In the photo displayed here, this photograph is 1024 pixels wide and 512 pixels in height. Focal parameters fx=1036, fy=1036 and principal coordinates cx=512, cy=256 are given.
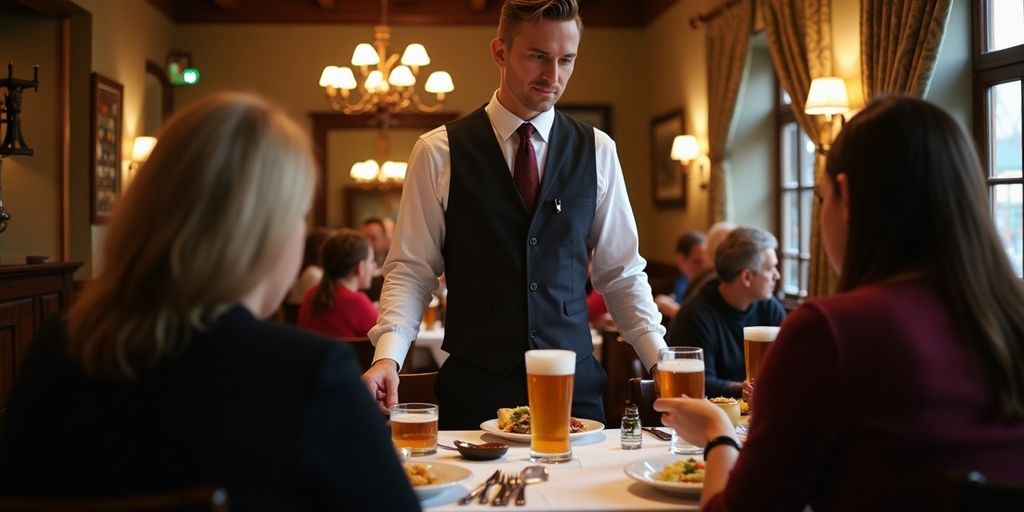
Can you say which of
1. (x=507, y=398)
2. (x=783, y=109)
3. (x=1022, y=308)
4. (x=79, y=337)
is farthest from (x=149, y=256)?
(x=783, y=109)

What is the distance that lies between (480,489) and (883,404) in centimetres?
67

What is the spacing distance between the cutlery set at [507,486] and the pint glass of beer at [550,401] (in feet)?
0.23

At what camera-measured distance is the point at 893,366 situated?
4.33 feet

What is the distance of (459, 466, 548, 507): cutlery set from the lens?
1.61m

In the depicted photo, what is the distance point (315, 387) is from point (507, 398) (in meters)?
1.38

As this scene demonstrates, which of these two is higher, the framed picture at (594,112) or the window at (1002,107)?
the framed picture at (594,112)

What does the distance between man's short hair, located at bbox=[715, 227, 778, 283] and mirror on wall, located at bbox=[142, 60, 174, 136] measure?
6470 millimetres

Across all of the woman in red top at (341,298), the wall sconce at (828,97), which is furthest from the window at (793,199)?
the woman in red top at (341,298)

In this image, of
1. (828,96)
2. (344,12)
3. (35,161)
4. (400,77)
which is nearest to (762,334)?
(828,96)

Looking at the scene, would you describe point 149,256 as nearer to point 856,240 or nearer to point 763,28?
point 856,240

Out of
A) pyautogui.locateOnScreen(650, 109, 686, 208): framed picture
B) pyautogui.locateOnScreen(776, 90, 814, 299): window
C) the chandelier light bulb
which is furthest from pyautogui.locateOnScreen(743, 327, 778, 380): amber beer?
pyautogui.locateOnScreen(650, 109, 686, 208): framed picture

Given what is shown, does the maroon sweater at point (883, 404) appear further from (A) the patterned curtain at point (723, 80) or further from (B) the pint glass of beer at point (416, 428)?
(A) the patterned curtain at point (723, 80)

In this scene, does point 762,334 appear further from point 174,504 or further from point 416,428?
point 174,504

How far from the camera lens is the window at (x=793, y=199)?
22.8 feet
